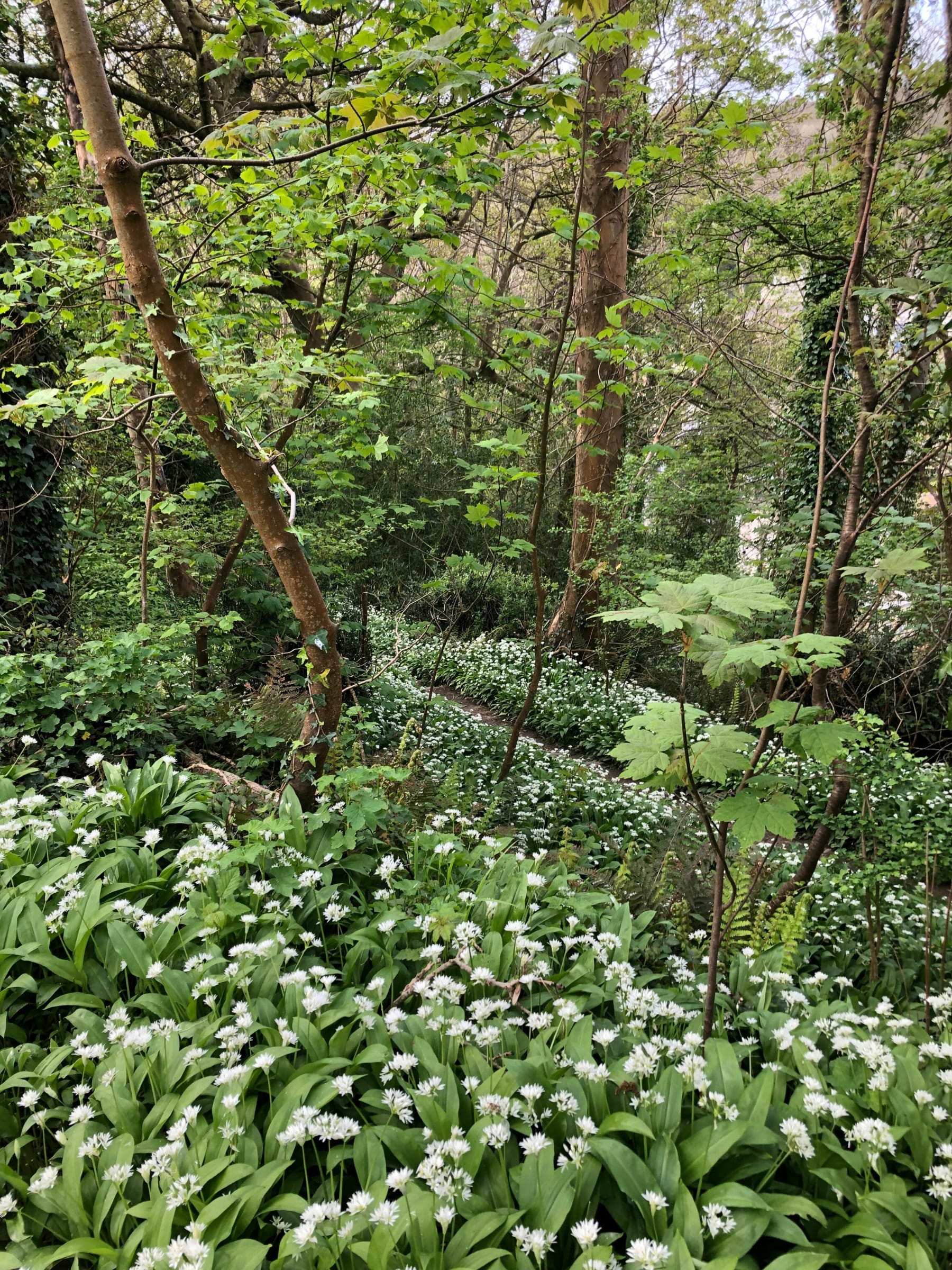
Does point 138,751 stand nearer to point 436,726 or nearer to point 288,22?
point 436,726

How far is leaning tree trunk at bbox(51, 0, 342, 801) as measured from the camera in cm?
257

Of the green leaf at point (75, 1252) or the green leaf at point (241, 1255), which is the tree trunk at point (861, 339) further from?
the green leaf at point (75, 1252)

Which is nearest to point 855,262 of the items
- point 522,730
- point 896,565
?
point 896,565

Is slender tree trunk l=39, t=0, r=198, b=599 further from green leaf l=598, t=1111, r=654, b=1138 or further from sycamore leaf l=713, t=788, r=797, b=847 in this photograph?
green leaf l=598, t=1111, r=654, b=1138

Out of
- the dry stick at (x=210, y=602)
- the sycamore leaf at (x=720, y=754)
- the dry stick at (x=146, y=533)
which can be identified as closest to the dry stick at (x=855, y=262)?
the sycamore leaf at (x=720, y=754)

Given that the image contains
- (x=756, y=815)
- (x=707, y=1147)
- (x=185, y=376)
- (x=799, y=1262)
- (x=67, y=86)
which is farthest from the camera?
(x=67, y=86)

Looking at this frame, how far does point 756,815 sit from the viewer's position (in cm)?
162

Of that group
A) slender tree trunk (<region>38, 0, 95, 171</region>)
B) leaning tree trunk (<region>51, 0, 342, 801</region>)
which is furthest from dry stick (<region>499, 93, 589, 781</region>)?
slender tree trunk (<region>38, 0, 95, 171</region>)

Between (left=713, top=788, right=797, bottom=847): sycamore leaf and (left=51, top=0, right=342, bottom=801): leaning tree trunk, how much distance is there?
1.86 meters

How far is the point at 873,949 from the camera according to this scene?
2.77 metres

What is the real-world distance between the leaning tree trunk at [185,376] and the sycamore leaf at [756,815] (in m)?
1.86

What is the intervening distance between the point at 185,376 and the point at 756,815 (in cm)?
274

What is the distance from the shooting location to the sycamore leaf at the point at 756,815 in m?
1.55

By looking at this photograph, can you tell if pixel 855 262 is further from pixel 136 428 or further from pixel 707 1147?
pixel 136 428
